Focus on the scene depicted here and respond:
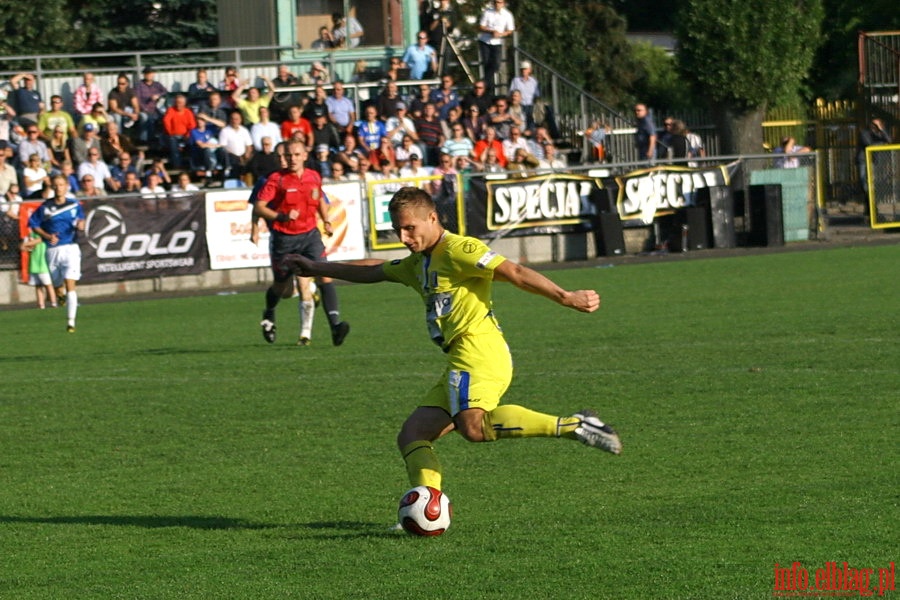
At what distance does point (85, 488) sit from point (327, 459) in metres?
1.48

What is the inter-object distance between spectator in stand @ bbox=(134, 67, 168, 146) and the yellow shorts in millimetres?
21902

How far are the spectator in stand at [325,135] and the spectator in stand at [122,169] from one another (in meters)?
3.44

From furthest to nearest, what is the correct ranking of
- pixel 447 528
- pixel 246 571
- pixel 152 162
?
pixel 152 162 → pixel 447 528 → pixel 246 571

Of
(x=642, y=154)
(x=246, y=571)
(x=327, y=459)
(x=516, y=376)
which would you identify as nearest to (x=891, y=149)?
(x=642, y=154)

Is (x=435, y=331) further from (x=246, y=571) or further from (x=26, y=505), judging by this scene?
(x=26, y=505)

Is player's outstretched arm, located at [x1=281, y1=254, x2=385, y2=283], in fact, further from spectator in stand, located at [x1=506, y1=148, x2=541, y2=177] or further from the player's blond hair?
spectator in stand, located at [x1=506, y1=148, x2=541, y2=177]

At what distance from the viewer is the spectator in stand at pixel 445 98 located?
95.6 feet

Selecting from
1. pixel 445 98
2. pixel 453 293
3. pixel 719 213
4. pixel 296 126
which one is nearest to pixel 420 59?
pixel 445 98

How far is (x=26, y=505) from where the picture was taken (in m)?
8.07

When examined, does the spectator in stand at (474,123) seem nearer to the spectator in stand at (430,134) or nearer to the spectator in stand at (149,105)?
the spectator in stand at (430,134)

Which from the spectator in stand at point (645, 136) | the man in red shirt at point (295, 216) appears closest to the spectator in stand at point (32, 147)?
the man in red shirt at point (295, 216)

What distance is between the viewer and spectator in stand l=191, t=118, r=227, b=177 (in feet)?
86.9

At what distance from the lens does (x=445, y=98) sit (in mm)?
29516

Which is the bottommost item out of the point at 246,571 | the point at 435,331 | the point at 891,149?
the point at 246,571
